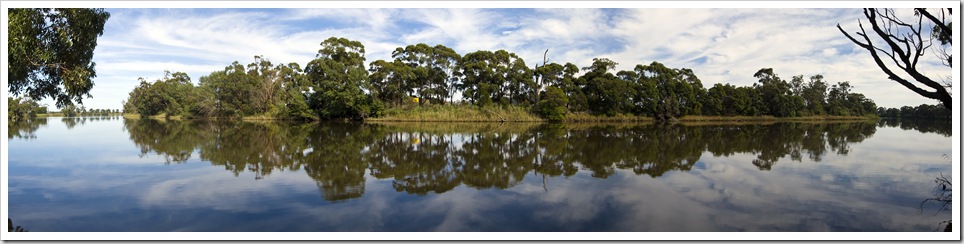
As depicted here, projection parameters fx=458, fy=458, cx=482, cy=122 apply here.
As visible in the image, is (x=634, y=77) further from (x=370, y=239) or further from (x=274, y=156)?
(x=370, y=239)

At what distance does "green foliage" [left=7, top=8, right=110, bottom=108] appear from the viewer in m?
4.74

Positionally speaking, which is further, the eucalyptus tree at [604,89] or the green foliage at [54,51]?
the eucalyptus tree at [604,89]

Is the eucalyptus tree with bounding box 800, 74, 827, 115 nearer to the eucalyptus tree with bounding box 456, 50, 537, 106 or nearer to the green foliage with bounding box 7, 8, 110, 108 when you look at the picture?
the eucalyptus tree with bounding box 456, 50, 537, 106

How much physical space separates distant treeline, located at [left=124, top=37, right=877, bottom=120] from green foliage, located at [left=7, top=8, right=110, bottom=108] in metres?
22.2

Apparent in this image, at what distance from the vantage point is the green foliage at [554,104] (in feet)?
94.7

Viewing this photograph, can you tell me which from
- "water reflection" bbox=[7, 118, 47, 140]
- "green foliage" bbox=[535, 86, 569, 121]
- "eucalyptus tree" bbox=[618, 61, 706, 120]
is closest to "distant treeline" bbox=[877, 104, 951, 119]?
"eucalyptus tree" bbox=[618, 61, 706, 120]

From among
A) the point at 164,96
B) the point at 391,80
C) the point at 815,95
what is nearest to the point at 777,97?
the point at 815,95

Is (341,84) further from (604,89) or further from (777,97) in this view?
(777,97)

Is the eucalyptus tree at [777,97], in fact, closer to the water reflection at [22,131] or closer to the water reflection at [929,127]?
the water reflection at [929,127]

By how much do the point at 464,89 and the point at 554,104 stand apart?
6567 mm

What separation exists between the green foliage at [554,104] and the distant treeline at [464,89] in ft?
0.21

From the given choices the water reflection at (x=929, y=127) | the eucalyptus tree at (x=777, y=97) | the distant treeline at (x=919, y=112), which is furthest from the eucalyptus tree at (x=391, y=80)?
the distant treeline at (x=919, y=112)

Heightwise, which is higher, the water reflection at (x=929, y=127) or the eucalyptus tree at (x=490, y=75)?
the eucalyptus tree at (x=490, y=75)
